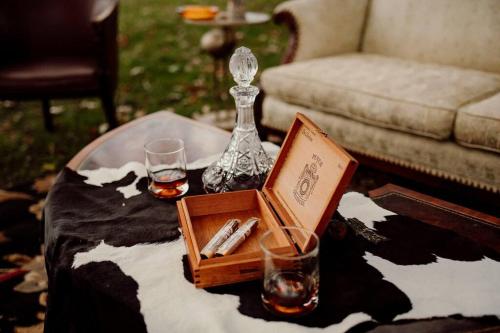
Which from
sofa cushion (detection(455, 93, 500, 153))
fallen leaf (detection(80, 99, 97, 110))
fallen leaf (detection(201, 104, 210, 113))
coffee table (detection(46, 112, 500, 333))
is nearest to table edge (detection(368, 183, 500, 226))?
coffee table (detection(46, 112, 500, 333))

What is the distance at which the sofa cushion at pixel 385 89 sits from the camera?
2.04 meters

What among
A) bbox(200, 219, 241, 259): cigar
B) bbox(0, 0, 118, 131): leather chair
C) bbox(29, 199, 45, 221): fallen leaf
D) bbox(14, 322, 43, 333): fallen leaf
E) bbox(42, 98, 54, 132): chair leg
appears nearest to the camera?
bbox(200, 219, 241, 259): cigar

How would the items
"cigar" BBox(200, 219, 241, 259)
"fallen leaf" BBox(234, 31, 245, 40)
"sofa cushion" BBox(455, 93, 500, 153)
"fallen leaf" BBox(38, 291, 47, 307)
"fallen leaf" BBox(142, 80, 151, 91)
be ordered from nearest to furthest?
"cigar" BBox(200, 219, 241, 259) < "fallen leaf" BBox(38, 291, 47, 307) < "sofa cushion" BBox(455, 93, 500, 153) < "fallen leaf" BBox(142, 80, 151, 91) < "fallen leaf" BBox(234, 31, 245, 40)

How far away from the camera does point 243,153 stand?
133cm

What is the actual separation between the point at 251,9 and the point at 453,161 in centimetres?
411

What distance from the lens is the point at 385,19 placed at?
9.27 feet

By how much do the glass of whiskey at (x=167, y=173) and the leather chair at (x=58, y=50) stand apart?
5.08ft

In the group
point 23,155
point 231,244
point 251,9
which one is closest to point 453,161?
point 231,244

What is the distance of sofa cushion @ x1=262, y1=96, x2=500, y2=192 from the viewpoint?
1.96m

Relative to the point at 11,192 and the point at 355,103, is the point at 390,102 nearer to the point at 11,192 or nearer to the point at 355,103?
the point at 355,103

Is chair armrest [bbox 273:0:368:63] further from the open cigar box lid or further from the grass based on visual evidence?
the open cigar box lid

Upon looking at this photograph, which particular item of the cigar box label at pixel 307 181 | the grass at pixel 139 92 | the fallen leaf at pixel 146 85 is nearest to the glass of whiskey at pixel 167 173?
the cigar box label at pixel 307 181

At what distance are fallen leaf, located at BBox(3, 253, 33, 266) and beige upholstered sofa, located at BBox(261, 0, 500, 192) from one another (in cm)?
147

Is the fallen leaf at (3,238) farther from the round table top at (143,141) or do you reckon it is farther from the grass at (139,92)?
the round table top at (143,141)
